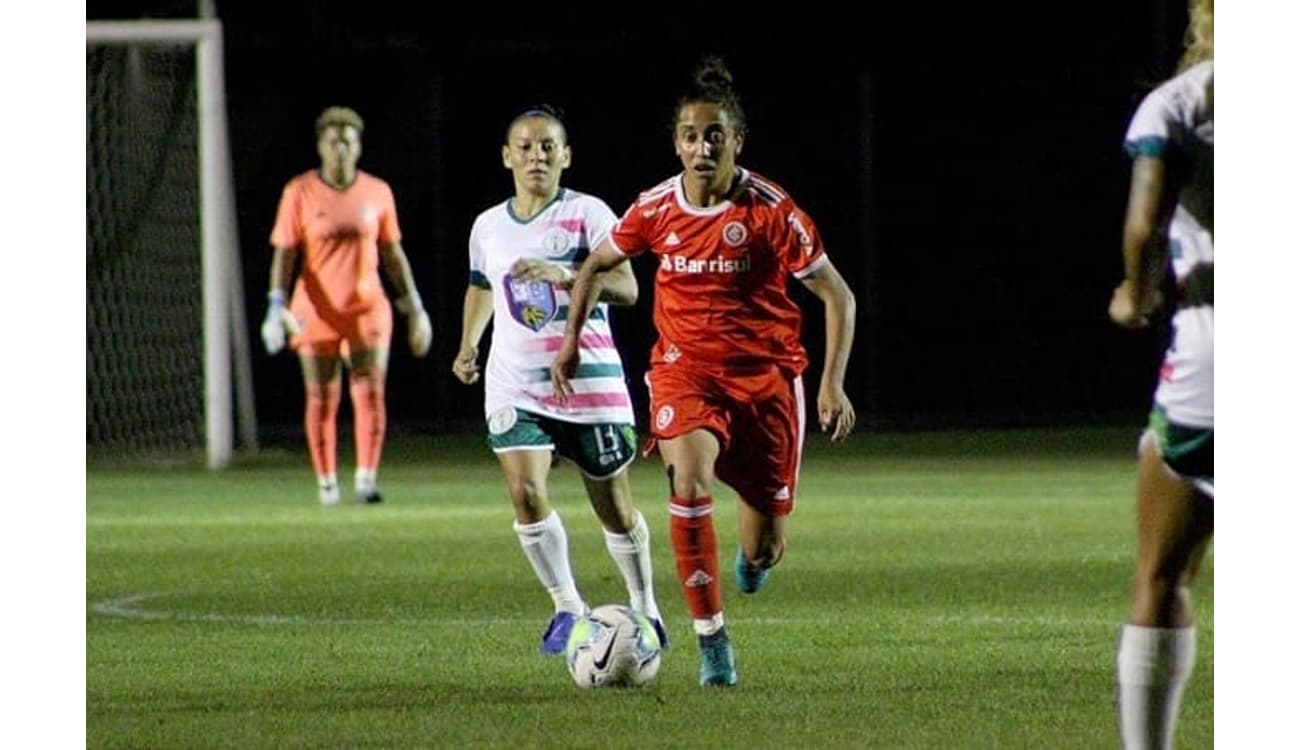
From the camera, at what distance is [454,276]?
21797mm

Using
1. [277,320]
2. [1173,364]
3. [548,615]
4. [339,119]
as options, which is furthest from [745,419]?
[339,119]

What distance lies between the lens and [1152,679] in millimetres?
5602

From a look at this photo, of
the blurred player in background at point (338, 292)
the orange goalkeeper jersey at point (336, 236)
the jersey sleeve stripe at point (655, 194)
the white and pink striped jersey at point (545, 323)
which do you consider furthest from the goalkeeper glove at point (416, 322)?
the jersey sleeve stripe at point (655, 194)

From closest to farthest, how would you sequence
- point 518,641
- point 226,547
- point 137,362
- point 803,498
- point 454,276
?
point 518,641 → point 226,547 → point 803,498 → point 137,362 → point 454,276

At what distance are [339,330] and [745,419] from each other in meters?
7.09

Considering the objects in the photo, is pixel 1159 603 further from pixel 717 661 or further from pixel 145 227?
pixel 145 227

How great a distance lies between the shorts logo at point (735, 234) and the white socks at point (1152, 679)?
7.99 ft

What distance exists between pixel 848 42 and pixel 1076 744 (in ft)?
58.2

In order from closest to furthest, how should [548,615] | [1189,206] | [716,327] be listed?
[1189,206] → [716,327] → [548,615]

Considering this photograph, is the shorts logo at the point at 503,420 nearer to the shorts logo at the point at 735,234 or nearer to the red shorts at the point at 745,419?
the red shorts at the point at 745,419

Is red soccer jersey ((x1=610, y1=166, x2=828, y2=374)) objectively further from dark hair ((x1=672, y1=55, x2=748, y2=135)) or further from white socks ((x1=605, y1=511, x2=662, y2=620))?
white socks ((x1=605, y1=511, x2=662, y2=620))

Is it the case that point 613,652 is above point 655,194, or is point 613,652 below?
below

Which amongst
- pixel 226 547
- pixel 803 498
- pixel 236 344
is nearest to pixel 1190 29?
pixel 226 547
